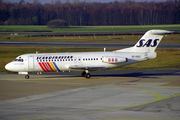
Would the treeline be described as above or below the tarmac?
above

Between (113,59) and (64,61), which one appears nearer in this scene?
(113,59)

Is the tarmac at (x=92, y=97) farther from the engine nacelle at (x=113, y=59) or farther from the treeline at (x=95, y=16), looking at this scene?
the treeline at (x=95, y=16)

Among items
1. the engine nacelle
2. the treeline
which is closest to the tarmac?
the engine nacelle

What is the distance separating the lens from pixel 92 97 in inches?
897

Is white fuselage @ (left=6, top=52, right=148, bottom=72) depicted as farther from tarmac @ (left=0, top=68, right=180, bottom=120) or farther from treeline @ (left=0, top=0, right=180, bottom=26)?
treeline @ (left=0, top=0, right=180, bottom=26)

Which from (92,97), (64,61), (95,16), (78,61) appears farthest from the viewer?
(95,16)

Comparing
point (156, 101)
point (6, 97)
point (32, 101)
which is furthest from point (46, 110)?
point (156, 101)

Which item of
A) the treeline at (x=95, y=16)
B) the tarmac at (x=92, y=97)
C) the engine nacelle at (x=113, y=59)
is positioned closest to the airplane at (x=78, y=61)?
the engine nacelle at (x=113, y=59)

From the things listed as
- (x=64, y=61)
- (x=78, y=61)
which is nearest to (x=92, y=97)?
(x=78, y=61)

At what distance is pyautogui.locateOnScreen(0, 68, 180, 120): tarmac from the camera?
17656mm

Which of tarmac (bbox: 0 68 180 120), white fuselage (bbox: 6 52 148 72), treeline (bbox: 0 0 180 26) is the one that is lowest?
tarmac (bbox: 0 68 180 120)

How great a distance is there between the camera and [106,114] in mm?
Result: 17641

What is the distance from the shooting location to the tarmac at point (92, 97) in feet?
57.9

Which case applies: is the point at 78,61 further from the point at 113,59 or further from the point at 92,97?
the point at 92,97
